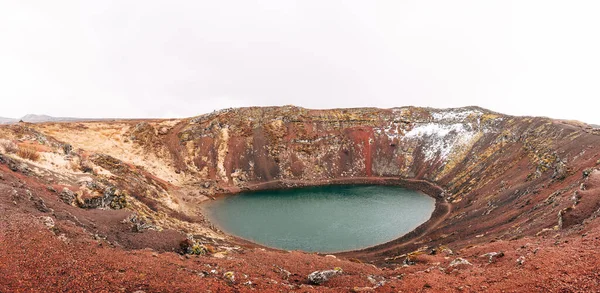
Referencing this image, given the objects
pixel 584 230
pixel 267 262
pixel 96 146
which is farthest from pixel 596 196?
pixel 96 146

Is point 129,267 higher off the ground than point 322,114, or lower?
lower

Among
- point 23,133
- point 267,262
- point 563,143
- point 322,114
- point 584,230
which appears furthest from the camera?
point 322,114

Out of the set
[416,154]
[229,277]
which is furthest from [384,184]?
[229,277]

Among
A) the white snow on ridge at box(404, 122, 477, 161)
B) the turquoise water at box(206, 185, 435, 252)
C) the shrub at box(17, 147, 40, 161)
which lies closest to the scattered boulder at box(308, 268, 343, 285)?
the turquoise water at box(206, 185, 435, 252)

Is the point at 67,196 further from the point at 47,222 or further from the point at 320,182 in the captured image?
the point at 320,182

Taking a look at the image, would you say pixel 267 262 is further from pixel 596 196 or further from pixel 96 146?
pixel 96 146
